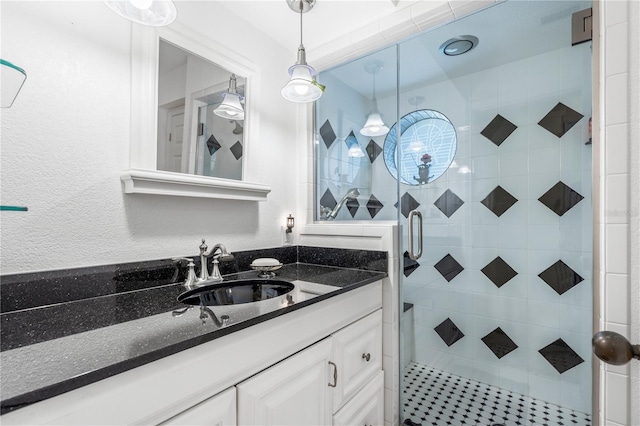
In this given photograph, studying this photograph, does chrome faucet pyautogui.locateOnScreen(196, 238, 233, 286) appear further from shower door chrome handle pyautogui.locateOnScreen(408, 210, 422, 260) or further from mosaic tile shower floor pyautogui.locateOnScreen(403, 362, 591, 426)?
mosaic tile shower floor pyautogui.locateOnScreen(403, 362, 591, 426)

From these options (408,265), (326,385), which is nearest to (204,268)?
(326,385)

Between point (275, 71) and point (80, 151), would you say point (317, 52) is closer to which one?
point (275, 71)

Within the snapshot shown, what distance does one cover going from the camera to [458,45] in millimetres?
1511

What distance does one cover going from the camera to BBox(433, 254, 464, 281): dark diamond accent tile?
1629 millimetres

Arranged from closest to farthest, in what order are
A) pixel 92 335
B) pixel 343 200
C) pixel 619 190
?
pixel 92 335 → pixel 619 190 → pixel 343 200

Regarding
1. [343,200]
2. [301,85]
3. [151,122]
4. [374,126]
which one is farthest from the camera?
[343,200]

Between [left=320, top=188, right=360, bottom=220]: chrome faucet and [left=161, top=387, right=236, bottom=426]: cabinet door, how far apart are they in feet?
3.83

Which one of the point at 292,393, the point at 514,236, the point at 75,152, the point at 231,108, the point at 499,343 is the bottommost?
the point at 499,343

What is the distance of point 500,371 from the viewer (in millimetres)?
1557

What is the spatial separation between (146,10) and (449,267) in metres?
1.74

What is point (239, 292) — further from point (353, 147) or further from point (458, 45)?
point (458, 45)

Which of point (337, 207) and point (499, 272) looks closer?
point (499, 272)

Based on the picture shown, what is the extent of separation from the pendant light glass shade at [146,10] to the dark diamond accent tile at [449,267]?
5.32ft

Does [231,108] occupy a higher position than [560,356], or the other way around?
[231,108]
